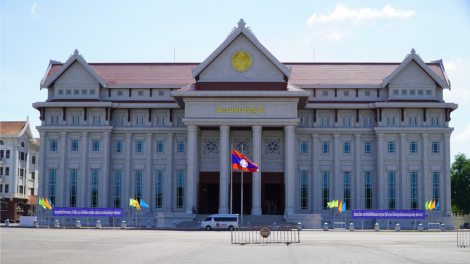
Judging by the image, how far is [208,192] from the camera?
81.4 meters

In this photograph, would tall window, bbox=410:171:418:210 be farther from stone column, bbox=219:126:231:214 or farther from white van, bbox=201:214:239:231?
white van, bbox=201:214:239:231

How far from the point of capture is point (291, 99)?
71625 millimetres

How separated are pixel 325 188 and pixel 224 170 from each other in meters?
15.7

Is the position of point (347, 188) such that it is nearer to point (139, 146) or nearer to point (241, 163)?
point (241, 163)

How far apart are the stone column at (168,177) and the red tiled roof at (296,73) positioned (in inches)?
329

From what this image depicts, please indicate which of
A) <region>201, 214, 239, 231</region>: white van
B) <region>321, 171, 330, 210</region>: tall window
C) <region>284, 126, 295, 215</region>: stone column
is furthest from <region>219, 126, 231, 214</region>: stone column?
<region>321, 171, 330, 210</region>: tall window

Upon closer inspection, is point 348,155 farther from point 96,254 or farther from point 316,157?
point 96,254

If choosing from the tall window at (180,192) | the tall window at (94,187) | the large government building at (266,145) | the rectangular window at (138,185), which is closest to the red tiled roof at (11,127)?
the large government building at (266,145)

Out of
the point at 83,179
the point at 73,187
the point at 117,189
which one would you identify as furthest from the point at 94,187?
the point at 117,189

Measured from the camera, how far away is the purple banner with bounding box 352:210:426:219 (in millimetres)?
67875

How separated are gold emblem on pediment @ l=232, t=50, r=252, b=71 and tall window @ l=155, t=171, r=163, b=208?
1850 cm

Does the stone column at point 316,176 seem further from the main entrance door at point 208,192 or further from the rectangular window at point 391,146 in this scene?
the main entrance door at point 208,192

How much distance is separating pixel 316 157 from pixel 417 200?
14.5 meters

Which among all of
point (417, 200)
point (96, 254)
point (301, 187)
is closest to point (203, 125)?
point (301, 187)
